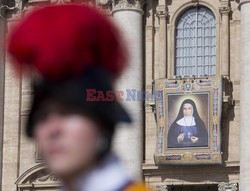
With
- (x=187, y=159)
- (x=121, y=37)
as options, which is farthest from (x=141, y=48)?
(x=121, y=37)

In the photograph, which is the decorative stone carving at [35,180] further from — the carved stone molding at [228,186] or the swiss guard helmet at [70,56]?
the swiss guard helmet at [70,56]

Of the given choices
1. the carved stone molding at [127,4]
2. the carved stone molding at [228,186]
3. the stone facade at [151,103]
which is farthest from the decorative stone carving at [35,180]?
the carved stone molding at [127,4]

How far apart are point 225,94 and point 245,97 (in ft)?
2.49

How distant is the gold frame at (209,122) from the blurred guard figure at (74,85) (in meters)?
26.8

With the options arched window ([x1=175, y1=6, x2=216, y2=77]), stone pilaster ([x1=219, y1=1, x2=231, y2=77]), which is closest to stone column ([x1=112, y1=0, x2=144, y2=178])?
arched window ([x1=175, y1=6, x2=216, y2=77])

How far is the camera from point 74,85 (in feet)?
6.16

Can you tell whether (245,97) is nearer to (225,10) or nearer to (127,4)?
(225,10)

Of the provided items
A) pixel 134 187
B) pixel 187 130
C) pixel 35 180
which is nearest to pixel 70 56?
pixel 134 187

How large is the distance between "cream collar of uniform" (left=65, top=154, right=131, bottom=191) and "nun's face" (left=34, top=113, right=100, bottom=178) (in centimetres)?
2

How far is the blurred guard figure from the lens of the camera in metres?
1.86

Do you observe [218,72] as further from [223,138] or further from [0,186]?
[0,186]

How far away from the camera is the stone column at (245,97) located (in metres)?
28.2

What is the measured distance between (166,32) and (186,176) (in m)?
4.23

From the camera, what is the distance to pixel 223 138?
29.1 meters
